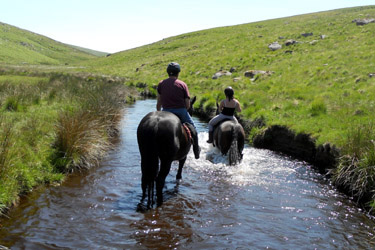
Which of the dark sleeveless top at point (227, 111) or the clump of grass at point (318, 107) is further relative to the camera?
the clump of grass at point (318, 107)

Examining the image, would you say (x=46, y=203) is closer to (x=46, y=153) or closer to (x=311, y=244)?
(x=46, y=153)

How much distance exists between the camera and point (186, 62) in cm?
5475

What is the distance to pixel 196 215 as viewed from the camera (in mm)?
7238

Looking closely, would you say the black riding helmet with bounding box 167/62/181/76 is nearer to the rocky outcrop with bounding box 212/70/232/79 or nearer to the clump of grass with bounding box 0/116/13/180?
the clump of grass with bounding box 0/116/13/180

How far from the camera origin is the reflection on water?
19.6 ft

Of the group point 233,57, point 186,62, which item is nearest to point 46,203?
point 233,57

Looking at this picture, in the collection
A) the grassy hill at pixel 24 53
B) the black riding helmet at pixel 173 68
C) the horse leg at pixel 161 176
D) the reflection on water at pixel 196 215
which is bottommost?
the reflection on water at pixel 196 215

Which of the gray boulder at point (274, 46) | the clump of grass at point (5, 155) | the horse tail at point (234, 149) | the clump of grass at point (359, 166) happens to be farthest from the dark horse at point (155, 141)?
the gray boulder at point (274, 46)

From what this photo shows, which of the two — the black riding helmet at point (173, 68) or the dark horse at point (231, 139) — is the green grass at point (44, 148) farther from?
the dark horse at point (231, 139)

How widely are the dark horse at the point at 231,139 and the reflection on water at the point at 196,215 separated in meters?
0.49

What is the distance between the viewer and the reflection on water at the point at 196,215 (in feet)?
19.6

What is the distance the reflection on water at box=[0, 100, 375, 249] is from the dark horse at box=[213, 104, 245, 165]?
1.62ft

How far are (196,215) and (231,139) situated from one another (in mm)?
4144

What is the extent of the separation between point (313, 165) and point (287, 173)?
1431mm
